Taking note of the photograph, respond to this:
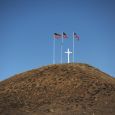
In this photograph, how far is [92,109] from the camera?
41.4 metres

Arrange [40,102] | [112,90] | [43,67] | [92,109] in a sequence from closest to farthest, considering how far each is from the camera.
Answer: [92,109] → [40,102] → [112,90] → [43,67]

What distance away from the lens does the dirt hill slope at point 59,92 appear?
137 ft

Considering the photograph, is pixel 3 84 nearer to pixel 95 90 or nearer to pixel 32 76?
pixel 32 76

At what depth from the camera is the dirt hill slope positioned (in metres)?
41.8

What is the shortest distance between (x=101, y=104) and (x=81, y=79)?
773cm

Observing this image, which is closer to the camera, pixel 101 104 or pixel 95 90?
pixel 101 104

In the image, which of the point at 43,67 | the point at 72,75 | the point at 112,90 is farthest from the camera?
the point at 43,67

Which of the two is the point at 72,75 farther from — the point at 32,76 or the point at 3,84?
the point at 3,84

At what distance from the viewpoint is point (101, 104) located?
43000 millimetres

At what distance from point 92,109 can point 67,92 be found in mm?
6240

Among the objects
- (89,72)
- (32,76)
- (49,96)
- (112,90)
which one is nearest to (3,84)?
(32,76)

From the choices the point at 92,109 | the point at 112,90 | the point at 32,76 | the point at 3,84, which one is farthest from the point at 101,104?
the point at 3,84

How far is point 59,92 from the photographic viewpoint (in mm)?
46812

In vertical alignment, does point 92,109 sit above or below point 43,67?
below
